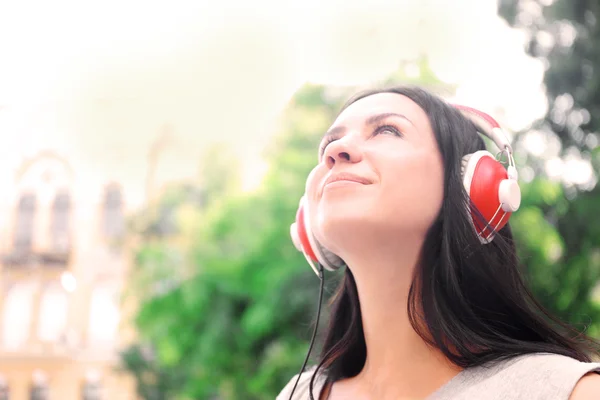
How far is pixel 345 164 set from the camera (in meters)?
0.91

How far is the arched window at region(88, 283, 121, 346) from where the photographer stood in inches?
548

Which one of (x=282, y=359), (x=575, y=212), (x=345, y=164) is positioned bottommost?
(x=282, y=359)

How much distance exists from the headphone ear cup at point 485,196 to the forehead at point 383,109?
0.37 ft

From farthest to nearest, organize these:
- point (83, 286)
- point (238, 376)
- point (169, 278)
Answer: point (83, 286) < point (169, 278) < point (238, 376)

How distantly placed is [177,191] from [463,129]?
8.96m

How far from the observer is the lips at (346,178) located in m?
0.88

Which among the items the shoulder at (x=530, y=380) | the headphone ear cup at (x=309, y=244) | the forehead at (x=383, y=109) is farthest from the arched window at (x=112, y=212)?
the shoulder at (x=530, y=380)

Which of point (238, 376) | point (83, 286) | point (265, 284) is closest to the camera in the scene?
point (265, 284)

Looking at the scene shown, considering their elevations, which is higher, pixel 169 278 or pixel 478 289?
pixel 478 289

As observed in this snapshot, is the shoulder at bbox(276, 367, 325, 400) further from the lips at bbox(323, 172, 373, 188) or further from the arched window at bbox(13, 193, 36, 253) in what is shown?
the arched window at bbox(13, 193, 36, 253)

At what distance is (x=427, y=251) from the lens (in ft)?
2.96

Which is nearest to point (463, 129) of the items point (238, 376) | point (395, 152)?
point (395, 152)

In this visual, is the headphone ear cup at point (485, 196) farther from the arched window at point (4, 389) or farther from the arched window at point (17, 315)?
the arched window at point (4, 389)

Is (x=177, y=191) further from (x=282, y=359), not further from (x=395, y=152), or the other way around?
(x=395, y=152)
